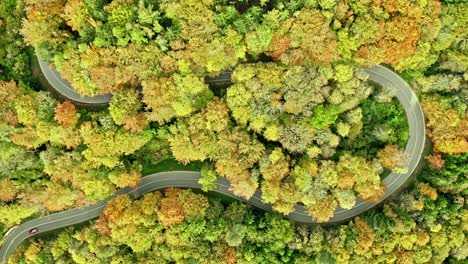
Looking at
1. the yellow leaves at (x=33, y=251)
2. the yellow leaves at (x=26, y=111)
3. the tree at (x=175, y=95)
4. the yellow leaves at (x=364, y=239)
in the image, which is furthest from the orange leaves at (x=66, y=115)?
the yellow leaves at (x=364, y=239)

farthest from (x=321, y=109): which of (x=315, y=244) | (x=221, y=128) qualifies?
(x=315, y=244)

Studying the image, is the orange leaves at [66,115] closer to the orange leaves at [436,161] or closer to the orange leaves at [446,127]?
the orange leaves at [446,127]

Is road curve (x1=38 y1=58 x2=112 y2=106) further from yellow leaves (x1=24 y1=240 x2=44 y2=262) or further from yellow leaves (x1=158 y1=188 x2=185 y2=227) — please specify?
yellow leaves (x1=24 y1=240 x2=44 y2=262)

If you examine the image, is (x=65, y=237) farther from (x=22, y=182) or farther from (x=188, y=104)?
(x=188, y=104)

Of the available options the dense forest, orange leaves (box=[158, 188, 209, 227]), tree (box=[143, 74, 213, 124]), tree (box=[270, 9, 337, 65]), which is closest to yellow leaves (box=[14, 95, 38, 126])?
the dense forest

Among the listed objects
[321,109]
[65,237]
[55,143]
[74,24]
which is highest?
[74,24]

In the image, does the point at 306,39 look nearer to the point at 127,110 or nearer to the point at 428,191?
the point at 127,110
